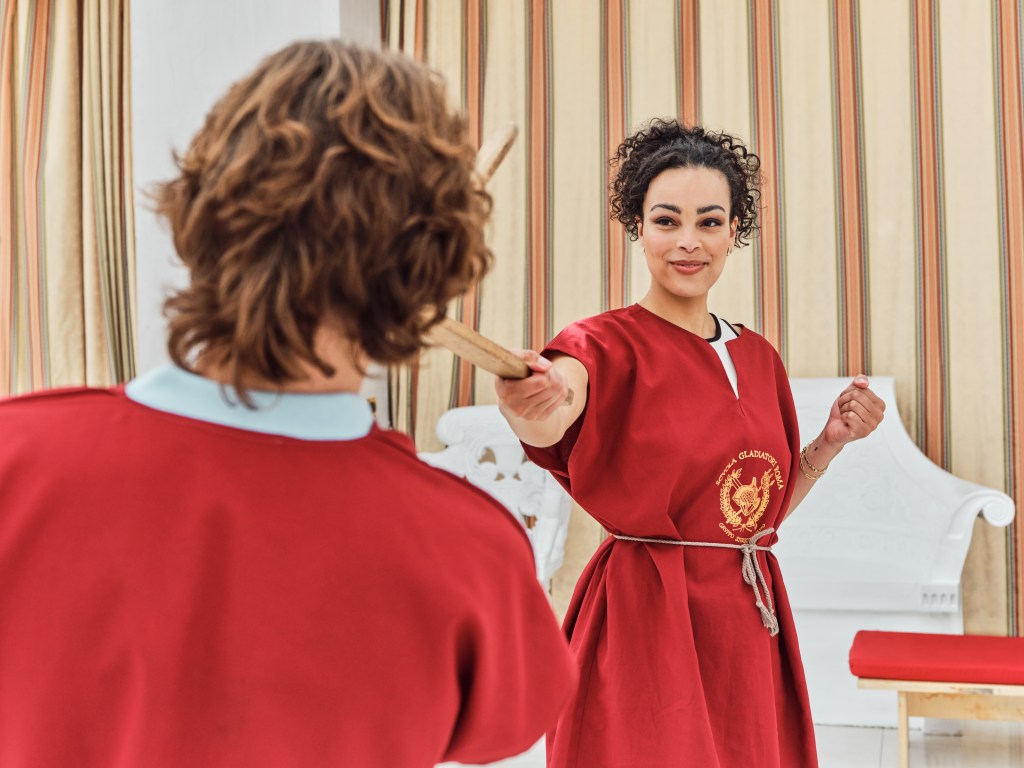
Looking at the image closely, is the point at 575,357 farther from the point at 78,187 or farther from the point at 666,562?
the point at 78,187

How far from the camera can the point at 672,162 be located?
1.86m

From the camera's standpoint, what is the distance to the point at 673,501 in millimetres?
1712

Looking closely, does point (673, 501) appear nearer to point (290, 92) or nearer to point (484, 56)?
point (290, 92)

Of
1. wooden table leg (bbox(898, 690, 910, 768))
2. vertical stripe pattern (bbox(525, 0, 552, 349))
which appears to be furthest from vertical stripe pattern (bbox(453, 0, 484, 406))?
wooden table leg (bbox(898, 690, 910, 768))

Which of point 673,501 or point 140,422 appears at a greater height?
point 140,422

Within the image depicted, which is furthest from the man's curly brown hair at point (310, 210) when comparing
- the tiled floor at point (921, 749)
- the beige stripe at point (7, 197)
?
the beige stripe at point (7, 197)

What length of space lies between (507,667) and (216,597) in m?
0.19

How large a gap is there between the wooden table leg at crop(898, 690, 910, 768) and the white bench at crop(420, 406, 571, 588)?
51.2 inches

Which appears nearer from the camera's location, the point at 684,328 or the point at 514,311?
the point at 684,328

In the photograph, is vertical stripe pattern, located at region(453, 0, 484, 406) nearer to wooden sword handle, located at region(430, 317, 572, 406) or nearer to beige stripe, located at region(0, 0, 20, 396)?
beige stripe, located at region(0, 0, 20, 396)

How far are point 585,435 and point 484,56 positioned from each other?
10.5 ft

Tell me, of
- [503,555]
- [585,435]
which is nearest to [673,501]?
[585,435]

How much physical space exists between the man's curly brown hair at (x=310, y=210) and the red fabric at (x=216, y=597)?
7 cm

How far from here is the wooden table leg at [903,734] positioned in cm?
303
